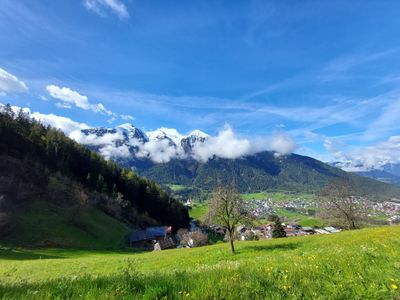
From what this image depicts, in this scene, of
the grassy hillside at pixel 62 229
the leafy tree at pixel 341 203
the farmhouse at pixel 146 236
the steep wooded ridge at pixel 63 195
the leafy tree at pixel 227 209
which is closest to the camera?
the leafy tree at pixel 227 209

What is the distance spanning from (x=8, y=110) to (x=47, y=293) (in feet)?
567

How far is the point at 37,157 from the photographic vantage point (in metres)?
134

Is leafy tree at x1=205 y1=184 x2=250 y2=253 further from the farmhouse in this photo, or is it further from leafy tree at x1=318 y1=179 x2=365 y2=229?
the farmhouse

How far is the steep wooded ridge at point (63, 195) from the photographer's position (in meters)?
83.1

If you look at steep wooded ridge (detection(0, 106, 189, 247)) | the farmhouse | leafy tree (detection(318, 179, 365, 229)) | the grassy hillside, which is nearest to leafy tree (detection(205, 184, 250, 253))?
leafy tree (detection(318, 179, 365, 229))

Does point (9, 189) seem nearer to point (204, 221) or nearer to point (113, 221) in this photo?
point (113, 221)

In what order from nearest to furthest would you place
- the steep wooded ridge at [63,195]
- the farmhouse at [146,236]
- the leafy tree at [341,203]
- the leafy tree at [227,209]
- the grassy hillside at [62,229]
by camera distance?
the leafy tree at [227,209], the leafy tree at [341,203], the grassy hillside at [62,229], the steep wooded ridge at [63,195], the farmhouse at [146,236]

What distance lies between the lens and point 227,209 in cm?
3712

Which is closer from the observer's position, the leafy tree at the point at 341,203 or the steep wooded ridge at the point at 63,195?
the leafy tree at the point at 341,203

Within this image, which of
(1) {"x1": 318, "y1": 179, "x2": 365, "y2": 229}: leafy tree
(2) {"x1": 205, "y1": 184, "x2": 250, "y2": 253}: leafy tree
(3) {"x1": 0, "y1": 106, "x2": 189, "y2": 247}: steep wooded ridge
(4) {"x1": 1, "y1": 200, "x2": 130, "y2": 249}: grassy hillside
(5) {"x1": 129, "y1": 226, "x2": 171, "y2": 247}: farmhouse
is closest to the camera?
(2) {"x1": 205, "y1": 184, "x2": 250, "y2": 253}: leafy tree

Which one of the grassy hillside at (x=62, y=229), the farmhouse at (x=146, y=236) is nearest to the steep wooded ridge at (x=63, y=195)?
the grassy hillside at (x=62, y=229)

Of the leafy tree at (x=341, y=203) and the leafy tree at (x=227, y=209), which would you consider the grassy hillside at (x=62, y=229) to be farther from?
the leafy tree at (x=341, y=203)

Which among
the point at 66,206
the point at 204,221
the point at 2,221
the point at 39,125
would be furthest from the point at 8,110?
the point at 204,221

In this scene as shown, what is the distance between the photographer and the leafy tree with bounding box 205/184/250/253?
36938 mm
